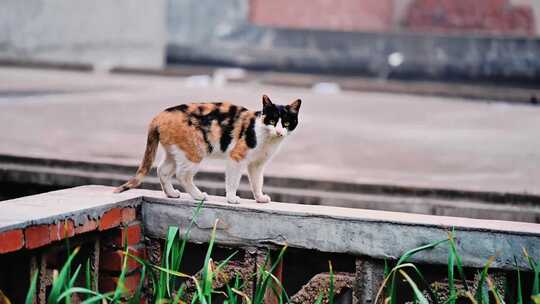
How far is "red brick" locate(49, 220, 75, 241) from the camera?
3130mm

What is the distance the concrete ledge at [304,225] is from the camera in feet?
10.3

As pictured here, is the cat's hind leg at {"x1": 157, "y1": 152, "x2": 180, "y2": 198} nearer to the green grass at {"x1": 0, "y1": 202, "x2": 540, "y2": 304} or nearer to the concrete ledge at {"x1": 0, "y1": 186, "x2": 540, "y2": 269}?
the concrete ledge at {"x1": 0, "y1": 186, "x2": 540, "y2": 269}

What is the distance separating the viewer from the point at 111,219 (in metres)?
3.42

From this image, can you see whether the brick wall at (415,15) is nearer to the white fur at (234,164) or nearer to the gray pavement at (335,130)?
the gray pavement at (335,130)

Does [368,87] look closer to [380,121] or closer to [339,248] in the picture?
[380,121]

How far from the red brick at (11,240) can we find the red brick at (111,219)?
42 centimetres

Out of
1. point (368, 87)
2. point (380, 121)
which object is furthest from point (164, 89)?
point (380, 121)

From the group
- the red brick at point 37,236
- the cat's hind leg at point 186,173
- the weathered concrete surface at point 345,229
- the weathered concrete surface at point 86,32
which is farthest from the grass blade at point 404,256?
the weathered concrete surface at point 86,32

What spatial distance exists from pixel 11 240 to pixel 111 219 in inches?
20.6

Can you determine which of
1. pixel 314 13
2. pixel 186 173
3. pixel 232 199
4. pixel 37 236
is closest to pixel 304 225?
pixel 232 199

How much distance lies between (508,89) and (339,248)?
10.3 meters

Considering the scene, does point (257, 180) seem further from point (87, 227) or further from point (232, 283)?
point (87, 227)

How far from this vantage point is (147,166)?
3652 mm

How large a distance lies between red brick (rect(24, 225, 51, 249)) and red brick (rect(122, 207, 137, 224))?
41 cm
